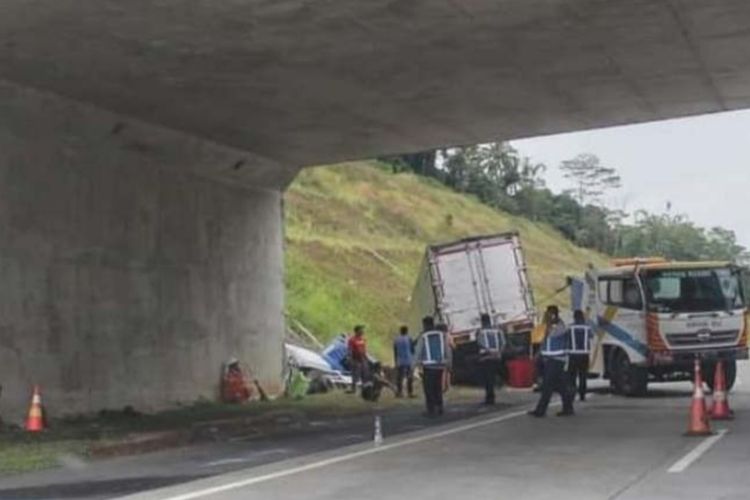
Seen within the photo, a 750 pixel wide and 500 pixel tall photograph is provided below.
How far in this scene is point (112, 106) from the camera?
70.5 ft

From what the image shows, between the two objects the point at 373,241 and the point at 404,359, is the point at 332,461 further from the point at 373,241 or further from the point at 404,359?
the point at 373,241

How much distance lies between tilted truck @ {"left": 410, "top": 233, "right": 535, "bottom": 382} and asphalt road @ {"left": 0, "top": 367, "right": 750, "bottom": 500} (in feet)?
39.7

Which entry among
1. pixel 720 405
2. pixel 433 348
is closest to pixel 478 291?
pixel 433 348

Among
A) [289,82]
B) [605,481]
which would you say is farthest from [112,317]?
[605,481]

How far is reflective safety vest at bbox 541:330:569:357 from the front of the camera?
20.9 meters

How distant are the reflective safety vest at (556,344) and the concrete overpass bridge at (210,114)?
4102mm

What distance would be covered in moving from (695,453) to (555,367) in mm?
5883

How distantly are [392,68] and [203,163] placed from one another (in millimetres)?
7011

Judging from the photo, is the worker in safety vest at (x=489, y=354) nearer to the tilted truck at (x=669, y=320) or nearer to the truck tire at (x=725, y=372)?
the tilted truck at (x=669, y=320)

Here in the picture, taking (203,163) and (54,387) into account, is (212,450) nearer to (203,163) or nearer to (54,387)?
(54,387)

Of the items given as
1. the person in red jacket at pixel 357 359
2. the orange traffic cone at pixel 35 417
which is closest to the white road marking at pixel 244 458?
the orange traffic cone at pixel 35 417

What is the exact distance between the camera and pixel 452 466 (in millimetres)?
14062

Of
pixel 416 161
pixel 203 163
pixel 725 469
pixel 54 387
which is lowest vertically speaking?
pixel 725 469

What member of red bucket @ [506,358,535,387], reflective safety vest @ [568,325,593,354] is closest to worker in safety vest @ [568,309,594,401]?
reflective safety vest @ [568,325,593,354]
